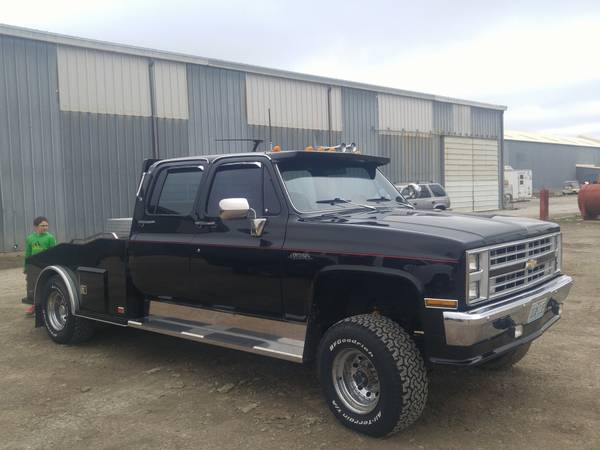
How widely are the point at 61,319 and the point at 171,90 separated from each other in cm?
1337

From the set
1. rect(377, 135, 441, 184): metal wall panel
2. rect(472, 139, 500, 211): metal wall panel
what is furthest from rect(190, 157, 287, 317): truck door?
rect(472, 139, 500, 211): metal wall panel

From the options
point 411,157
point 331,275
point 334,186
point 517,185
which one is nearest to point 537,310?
point 331,275

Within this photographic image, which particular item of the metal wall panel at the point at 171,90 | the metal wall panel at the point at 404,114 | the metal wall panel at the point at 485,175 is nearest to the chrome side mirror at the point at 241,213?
the metal wall panel at the point at 171,90

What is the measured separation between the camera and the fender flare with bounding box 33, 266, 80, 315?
21.0 ft

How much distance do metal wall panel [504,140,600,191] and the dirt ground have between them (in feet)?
184

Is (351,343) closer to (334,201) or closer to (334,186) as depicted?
(334,201)

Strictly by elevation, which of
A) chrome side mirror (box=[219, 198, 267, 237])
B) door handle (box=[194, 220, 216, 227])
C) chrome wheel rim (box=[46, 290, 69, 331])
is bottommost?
chrome wheel rim (box=[46, 290, 69, 331])

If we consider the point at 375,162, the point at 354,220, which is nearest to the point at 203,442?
the point at 354,220

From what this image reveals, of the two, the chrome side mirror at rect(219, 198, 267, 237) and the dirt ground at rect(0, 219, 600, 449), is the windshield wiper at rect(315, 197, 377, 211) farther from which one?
the dirt ground at rect(0, 219, 600, 449)

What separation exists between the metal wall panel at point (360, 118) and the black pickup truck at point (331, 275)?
19.2m

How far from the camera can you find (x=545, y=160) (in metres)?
63.4

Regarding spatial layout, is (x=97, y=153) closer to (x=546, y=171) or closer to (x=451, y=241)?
(x=451, y=241)

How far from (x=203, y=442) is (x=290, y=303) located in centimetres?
120

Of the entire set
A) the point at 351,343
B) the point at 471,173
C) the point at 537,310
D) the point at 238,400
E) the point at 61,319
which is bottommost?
the point at 238,400
